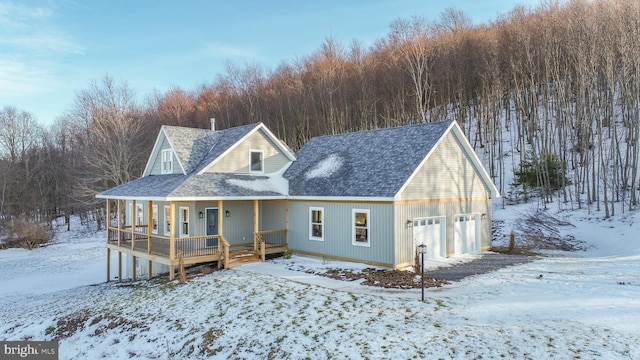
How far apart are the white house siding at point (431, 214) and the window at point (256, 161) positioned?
8.13 meters

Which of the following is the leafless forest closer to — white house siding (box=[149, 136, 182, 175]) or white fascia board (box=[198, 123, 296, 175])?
white fascia board (box=[198, 123, 296, 175])

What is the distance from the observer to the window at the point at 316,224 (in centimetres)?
1658

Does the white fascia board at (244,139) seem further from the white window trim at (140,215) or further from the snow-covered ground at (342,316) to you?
the white window trim at (140,215)

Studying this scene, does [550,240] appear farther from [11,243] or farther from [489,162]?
[11,243]

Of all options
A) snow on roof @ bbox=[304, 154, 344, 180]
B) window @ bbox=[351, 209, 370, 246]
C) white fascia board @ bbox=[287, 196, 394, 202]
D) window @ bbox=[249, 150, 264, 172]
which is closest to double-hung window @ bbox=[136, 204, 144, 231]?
window @ bbox=[249, 150, 264, 172]

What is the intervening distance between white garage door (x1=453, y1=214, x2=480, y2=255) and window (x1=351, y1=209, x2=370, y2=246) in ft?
15.7

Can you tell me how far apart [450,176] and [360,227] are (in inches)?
200

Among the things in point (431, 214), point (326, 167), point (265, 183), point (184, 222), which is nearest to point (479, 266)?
point (431, 214)

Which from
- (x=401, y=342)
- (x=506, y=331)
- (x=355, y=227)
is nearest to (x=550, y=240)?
(x=355, y=227)

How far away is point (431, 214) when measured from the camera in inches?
638

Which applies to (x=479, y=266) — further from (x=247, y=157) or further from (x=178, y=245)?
(x=178, y=245)

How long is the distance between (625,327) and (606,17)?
23857mm

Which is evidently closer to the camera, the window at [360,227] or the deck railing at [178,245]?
the window at [360,227]

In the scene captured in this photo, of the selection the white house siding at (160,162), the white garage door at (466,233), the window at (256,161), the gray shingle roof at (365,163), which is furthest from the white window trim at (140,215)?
the white garage door at (466,233)
